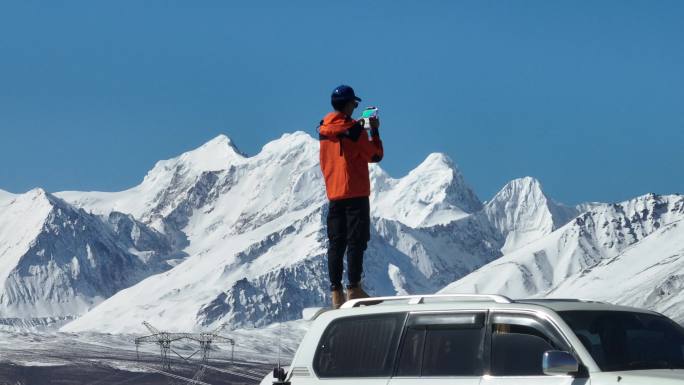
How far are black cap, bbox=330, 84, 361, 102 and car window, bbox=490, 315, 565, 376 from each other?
225 inches

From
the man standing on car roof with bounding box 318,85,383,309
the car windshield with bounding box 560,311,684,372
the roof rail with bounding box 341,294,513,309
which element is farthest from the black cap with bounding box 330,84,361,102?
the car windshield with bounding box 560,311,684,372

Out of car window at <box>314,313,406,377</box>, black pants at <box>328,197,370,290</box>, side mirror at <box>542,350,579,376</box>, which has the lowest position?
side mirror at <box>542,350,579,376</box>

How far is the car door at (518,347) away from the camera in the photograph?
1126 cm

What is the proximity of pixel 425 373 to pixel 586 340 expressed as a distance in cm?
167

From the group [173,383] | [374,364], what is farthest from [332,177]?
[173,383]

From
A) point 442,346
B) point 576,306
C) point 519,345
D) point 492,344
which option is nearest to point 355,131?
point 442,346

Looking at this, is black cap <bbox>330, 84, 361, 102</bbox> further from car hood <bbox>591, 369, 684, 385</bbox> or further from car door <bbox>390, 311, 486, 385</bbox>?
car hood <bbox>591, 369, 684, 385</bbox>

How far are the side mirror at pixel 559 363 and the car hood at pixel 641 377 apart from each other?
200 mm

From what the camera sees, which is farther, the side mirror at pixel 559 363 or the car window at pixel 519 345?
the car window at pixel 519 345

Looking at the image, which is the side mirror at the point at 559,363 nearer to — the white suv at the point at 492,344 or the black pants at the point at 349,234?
the white suv at the point at 492,344

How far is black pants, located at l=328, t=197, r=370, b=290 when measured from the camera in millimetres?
16500

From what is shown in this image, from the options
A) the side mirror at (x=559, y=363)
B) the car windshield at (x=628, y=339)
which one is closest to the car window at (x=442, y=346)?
the car windshield at (x=628, y=339)

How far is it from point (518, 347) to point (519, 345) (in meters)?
0.02

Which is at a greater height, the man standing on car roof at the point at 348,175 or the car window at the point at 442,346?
the man standing on car roof at the point at 348,175
